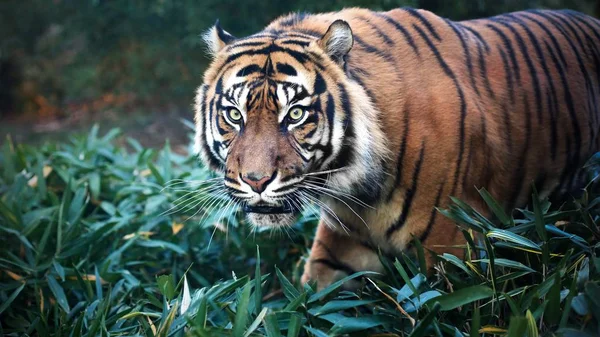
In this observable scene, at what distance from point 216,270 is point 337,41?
146cm

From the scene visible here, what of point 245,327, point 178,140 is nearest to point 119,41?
point 178,140

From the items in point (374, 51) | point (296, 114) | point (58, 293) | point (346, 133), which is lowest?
point (58, 293)

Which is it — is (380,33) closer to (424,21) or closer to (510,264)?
(424,21)

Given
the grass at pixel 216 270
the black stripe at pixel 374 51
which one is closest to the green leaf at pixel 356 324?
the grass at pixel 216 270

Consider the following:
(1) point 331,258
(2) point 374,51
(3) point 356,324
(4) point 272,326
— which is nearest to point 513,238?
(3) point 356,324

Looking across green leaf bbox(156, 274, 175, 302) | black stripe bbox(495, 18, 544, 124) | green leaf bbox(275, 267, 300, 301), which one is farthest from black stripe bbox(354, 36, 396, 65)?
green leaf bbox(156, 274, 175, 302)

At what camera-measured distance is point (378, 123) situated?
2.31 metres

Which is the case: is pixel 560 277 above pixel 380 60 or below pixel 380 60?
below

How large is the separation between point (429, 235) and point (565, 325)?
68cm

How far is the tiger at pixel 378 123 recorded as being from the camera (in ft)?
7.35

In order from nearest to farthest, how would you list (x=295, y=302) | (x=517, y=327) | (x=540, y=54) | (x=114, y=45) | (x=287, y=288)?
1. (x=517, y=327)
2. (x=295, y=302)
3. (x=287, y=288)
4. (x=540, y=54)
5. (x=114, y=45)

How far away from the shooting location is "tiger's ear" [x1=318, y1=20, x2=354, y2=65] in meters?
2.23

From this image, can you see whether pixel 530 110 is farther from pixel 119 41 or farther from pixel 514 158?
pixel 119 41

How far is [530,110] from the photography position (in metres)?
2.62
